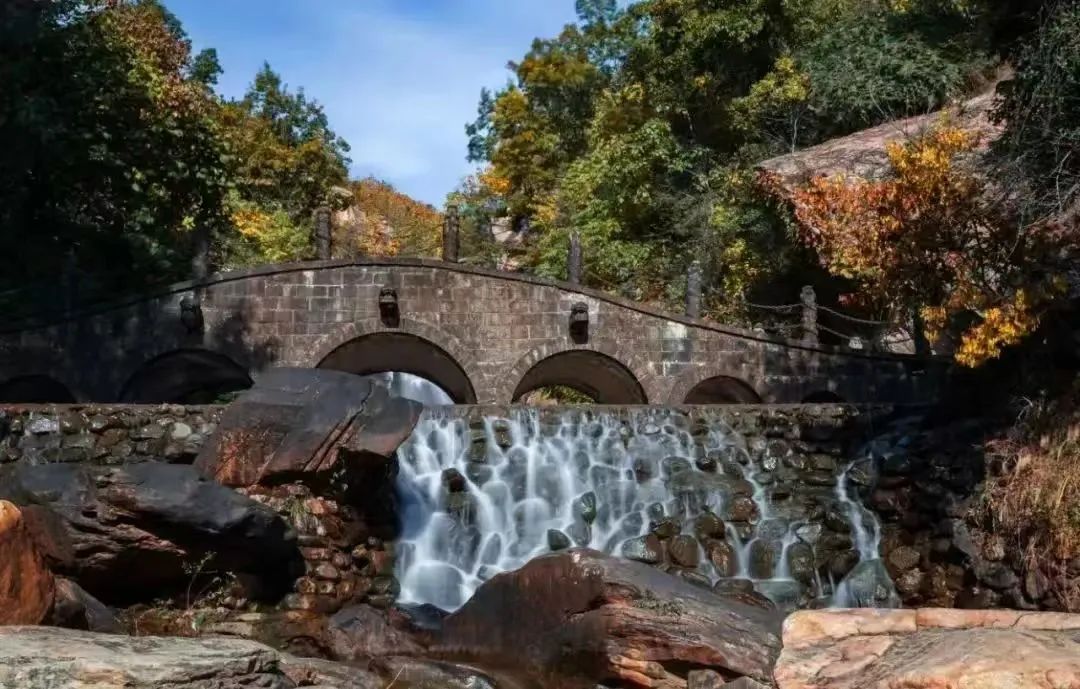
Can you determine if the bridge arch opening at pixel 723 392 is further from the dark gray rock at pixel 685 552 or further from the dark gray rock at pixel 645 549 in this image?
the dark gray rock at pixel 685 552

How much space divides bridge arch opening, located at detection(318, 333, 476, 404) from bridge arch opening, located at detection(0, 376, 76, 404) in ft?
14.6

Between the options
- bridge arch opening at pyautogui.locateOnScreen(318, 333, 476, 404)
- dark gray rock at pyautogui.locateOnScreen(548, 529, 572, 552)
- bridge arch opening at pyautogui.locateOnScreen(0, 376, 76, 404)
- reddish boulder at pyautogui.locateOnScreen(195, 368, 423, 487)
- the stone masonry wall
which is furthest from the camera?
bridge arch opening at pyautogui.locateOnScreen(318, 333, 476, 404)

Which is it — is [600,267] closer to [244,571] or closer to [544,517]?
[544,517]

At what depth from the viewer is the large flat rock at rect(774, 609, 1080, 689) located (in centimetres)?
429

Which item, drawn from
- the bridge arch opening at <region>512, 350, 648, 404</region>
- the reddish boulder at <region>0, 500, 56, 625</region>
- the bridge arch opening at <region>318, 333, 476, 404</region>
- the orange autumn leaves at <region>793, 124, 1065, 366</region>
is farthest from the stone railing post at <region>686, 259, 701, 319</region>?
the reddish boulder at <region>0, 500, 56, 625</region>

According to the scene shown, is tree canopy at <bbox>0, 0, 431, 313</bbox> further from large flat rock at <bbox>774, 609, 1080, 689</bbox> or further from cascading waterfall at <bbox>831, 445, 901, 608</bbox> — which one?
large flat rock at <bbox>774, 609, 1080, 689</bbox>

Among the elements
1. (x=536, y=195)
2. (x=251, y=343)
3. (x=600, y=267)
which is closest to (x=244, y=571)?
(x=251, y=343)

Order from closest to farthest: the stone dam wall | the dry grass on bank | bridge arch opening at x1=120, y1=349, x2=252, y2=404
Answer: the dry grass on bank, the stone dam wall, bridge arch opening at x1=120, y1=349, x2=252, y2=404

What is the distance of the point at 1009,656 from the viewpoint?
439 centimetres

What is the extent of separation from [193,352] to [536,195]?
57.1 ft

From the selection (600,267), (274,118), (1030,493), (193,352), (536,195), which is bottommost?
(1030,493)

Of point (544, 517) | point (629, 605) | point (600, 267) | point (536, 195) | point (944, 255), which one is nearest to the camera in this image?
point (629, 605)

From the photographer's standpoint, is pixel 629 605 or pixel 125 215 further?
pixel 125 215

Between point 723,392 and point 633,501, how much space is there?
947 centimetres
